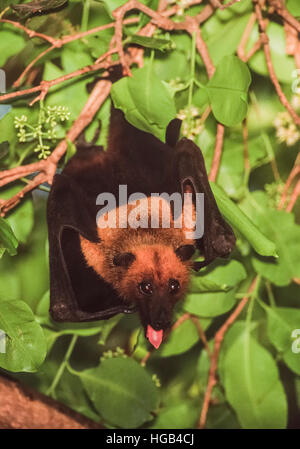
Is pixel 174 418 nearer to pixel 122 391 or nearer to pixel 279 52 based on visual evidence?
pixel 122 391

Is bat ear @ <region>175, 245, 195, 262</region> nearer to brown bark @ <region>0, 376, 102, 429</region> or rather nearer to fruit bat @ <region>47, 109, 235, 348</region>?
fruit bat @ <region>47, 109, 235, 348</region>

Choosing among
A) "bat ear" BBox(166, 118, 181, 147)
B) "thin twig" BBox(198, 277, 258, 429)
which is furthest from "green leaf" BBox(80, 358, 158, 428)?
"bat ear" BBox(166, 118, 181, 147)

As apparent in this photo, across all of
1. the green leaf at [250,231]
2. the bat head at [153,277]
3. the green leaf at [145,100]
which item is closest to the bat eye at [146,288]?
the bat head at [153,277]

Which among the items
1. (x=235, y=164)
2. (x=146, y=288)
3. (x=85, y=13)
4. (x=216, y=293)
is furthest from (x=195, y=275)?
(x=85, y=13)

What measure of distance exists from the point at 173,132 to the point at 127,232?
0.49 meters

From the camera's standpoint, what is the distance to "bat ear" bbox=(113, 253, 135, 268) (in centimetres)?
225

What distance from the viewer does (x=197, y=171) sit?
7.28 ft

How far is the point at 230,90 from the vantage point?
2180 millimetres

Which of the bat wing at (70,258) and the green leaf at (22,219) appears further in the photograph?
the green leaf at (22,219)

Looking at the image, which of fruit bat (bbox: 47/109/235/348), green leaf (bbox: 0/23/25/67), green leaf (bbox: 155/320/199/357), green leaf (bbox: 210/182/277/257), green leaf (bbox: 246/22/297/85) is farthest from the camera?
green leaf (bbox: 155/320/199/357)

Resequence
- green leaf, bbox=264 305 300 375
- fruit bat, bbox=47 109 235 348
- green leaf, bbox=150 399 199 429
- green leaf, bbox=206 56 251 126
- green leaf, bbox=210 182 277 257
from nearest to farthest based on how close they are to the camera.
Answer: green leaf, bbox=210 182 277 257 → green leaf, bbox=206 56 251 126 → fruit bat, bbox=47 109 235 348 → green leaf, bbox=264 305 300 375 → green leaf, bbox=150 399 199 429

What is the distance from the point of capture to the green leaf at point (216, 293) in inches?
98.5

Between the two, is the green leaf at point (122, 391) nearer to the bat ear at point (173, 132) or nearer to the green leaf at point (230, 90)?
the bat ear at point (173, 132)

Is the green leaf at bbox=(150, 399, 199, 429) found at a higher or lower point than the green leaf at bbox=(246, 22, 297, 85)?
lower
